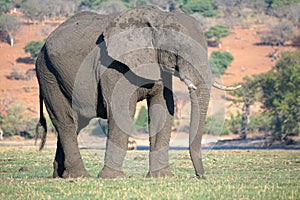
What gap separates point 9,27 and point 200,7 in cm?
2090

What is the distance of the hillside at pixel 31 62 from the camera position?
62.5 meters

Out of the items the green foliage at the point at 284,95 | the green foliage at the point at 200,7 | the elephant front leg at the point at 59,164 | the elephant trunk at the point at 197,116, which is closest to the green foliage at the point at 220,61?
the green foliage at the point at 200,7

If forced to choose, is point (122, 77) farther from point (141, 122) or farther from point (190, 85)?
point (141, 122)

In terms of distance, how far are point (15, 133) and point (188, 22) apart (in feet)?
116

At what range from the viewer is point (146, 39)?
1406cm

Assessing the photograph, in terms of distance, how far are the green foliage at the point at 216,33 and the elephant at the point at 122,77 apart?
65640 millimetres

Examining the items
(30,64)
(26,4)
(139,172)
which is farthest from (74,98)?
(26,4)

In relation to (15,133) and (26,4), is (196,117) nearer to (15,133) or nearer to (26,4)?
(15,133)

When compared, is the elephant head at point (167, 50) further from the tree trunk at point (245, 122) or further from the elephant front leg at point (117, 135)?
the tree trunk at point (245, 122)

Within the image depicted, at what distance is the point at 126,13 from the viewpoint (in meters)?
14.3

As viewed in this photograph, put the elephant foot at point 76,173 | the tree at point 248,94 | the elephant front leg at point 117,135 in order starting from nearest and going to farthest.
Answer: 1. the elephant front leg at point 117,135
2. the elephant foot at point 76,173
3. the tree at point 248,94

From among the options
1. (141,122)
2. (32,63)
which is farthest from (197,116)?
(32,63)

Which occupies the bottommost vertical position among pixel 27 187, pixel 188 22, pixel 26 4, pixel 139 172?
pixel 26 4

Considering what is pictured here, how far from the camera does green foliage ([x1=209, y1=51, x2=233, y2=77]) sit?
67.7 metres
